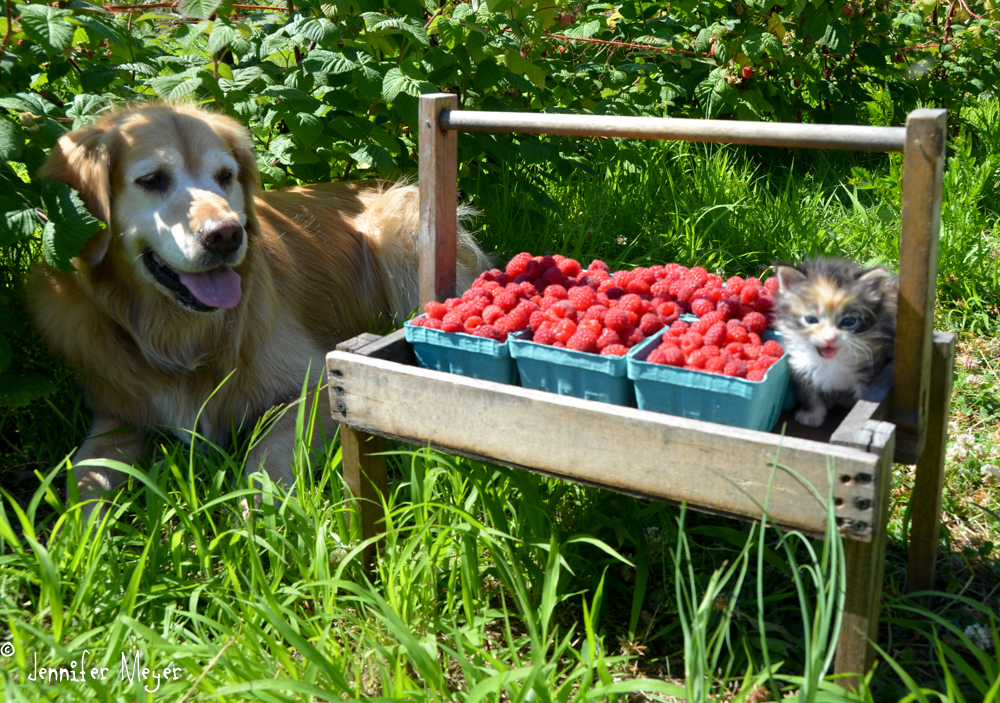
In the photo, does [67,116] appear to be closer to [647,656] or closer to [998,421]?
[647,656]

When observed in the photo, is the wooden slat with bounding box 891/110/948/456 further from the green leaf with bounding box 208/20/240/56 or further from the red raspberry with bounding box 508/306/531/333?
the green leaf with bounding box 208/20/240/56

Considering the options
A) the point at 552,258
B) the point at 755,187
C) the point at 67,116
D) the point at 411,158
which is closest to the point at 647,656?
the point at 552,258

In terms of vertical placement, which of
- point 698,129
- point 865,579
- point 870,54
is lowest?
point 865,579

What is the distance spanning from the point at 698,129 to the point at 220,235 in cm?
146

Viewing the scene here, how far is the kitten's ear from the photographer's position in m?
1.92

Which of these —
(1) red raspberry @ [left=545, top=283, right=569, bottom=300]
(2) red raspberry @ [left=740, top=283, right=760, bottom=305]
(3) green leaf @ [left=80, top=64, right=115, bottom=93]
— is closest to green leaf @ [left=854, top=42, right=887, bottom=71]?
(2) red raspberry @ [left=740, top=283, right=760, bottom=305]

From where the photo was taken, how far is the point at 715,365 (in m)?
1.72

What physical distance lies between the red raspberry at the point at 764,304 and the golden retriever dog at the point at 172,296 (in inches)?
48.1

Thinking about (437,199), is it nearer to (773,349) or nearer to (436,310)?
(436,310)

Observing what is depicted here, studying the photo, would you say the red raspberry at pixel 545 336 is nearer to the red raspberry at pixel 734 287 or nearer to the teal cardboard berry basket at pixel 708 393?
the teal cardboard berry basket at pixel 708 393

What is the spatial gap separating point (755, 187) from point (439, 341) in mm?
3032

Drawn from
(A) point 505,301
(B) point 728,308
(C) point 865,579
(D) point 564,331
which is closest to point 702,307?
(B) point 728,308

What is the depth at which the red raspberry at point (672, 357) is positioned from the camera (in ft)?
5.74

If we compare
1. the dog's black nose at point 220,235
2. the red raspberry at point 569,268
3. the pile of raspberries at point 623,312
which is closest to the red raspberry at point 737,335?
the pile of raspberries at point 623,312
